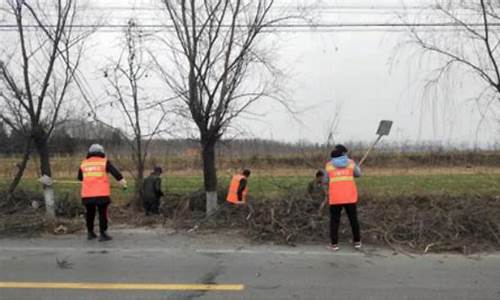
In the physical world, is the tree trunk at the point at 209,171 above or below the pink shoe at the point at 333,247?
above

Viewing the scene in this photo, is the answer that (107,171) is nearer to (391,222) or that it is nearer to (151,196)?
(151,196)

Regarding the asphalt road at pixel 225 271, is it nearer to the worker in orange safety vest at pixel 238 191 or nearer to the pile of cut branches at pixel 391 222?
the pile of cut branches at pixel 391 222

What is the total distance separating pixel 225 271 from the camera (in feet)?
24.8

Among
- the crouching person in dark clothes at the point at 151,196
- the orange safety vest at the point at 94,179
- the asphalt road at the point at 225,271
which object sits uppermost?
the orange safety vest at the point at 94,179

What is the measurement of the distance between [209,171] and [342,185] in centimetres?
387

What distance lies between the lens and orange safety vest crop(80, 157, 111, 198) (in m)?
9.98

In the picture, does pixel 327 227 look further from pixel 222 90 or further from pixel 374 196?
pixel 222 90

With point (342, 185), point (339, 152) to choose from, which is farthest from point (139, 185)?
point (342, 185)

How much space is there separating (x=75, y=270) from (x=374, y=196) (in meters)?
7.22

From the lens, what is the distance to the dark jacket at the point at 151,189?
492 inches

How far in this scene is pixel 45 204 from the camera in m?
12.2

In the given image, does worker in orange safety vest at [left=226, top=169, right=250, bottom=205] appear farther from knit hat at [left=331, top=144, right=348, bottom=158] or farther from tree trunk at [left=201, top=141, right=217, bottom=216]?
knit hat at [left=331, top=144, right=348, bottom=158]

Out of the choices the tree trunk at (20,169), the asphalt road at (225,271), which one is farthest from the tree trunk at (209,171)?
the tree trunk at (20,169)

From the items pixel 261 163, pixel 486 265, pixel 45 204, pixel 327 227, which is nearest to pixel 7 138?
pixel 45 204
